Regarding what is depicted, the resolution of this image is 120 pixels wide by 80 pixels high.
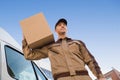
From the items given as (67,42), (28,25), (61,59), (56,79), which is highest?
(28,25)

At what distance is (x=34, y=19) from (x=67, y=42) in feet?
1.93

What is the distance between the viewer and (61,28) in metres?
3.39

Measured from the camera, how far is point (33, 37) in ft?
10.4

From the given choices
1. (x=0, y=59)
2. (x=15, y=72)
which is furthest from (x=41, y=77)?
(x=0, y=59)

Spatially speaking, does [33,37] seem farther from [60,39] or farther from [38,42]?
[60,39]

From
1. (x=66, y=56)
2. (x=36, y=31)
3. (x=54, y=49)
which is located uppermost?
(x=36, y=31)

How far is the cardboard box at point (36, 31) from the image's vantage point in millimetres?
3160

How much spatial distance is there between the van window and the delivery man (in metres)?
0.31

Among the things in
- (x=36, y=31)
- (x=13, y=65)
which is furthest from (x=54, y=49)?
(x=13, y=65)

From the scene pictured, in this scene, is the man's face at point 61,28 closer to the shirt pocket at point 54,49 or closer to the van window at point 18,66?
the shirt pocket at point 54,49

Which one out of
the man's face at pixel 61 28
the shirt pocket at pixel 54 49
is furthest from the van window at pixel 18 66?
the man's face at pixel 61 28

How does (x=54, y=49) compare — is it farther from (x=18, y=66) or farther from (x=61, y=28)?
(x=18, y=66)

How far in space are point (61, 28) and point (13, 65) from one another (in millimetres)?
922

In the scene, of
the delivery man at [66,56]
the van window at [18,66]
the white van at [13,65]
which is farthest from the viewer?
the van window at [18,66]
